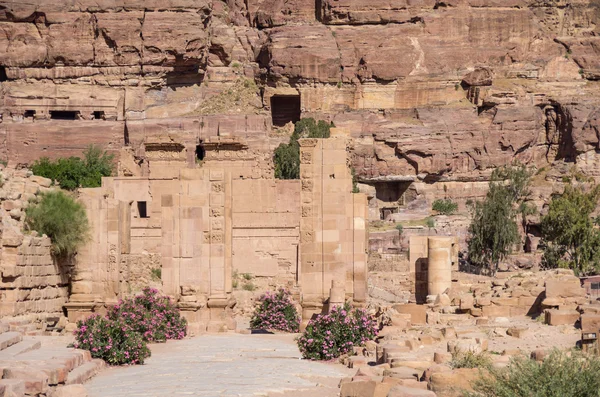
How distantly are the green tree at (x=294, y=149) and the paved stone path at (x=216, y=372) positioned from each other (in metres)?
44.4

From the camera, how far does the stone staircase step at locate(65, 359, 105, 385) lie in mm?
22347

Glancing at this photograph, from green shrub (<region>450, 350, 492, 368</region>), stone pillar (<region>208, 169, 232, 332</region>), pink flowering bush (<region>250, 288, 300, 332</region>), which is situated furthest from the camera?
pink flowering bush (<region>250, 288, 300, 332</region>)

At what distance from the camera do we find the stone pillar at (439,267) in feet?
124

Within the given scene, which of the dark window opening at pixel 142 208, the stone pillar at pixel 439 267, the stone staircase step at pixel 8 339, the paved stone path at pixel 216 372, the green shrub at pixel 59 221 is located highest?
the dark window opening at pixel 142 208

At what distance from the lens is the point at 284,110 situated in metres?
90.8

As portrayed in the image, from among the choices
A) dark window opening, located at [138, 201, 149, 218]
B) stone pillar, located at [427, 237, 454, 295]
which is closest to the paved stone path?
stone pillar, located at [427, 237, 454, 295]

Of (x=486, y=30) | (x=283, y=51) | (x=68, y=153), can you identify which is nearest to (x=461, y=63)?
(x=486, y=30)

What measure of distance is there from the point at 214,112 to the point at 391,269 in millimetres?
23840

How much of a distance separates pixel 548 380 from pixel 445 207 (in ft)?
210

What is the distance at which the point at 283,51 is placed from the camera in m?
87.9

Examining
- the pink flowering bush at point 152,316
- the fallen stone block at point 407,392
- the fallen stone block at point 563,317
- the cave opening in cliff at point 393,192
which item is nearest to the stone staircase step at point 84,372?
the pink flowering bush at point 152,316

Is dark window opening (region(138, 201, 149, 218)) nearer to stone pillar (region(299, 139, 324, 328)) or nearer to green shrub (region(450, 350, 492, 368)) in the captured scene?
stone pillar (region(299, 139, 324, 328))

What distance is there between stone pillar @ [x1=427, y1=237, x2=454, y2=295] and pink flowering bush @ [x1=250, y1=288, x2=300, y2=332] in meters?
3.65

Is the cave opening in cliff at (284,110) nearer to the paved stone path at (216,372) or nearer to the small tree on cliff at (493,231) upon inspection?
the small tree on cliff at (493,231)
